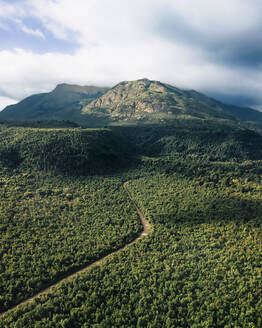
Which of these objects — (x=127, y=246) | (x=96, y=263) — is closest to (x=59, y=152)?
(x=127, y=246)

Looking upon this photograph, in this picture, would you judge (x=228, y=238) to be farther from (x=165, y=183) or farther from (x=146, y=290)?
(x=165, y=183)

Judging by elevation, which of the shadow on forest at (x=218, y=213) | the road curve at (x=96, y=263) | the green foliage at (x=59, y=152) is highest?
the green foliage at (x=59, y=152)

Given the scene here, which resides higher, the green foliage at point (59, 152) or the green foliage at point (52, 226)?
the green foliage at point (59, 152)

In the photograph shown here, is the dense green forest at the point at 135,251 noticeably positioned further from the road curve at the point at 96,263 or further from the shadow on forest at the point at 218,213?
the road curve at the point at 96,263

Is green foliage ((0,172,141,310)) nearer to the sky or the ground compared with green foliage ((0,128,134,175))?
nearer to the ground

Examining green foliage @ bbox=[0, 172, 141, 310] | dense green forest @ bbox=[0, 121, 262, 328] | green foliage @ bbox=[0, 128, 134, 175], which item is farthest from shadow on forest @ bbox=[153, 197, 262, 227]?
green foliage @ bbox=[0, 128, 134, 175]

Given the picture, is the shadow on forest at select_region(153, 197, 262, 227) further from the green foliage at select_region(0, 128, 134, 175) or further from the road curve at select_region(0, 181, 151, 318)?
the green foliage at select_region(0, 128, 134, 175)

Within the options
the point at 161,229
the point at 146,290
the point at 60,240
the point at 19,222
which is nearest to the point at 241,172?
the point at 161,229

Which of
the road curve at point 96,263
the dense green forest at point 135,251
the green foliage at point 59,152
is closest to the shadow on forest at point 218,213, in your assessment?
the dense green forest at point 135,251

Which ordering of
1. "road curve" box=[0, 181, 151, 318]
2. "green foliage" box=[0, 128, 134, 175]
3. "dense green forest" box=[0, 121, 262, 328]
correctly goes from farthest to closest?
"green foliage" box=[0, 128, 134, 175]
"road curve" box=[0, 181, 151, 318]
"dense green forest" box=[0, 121, 262, 328]
